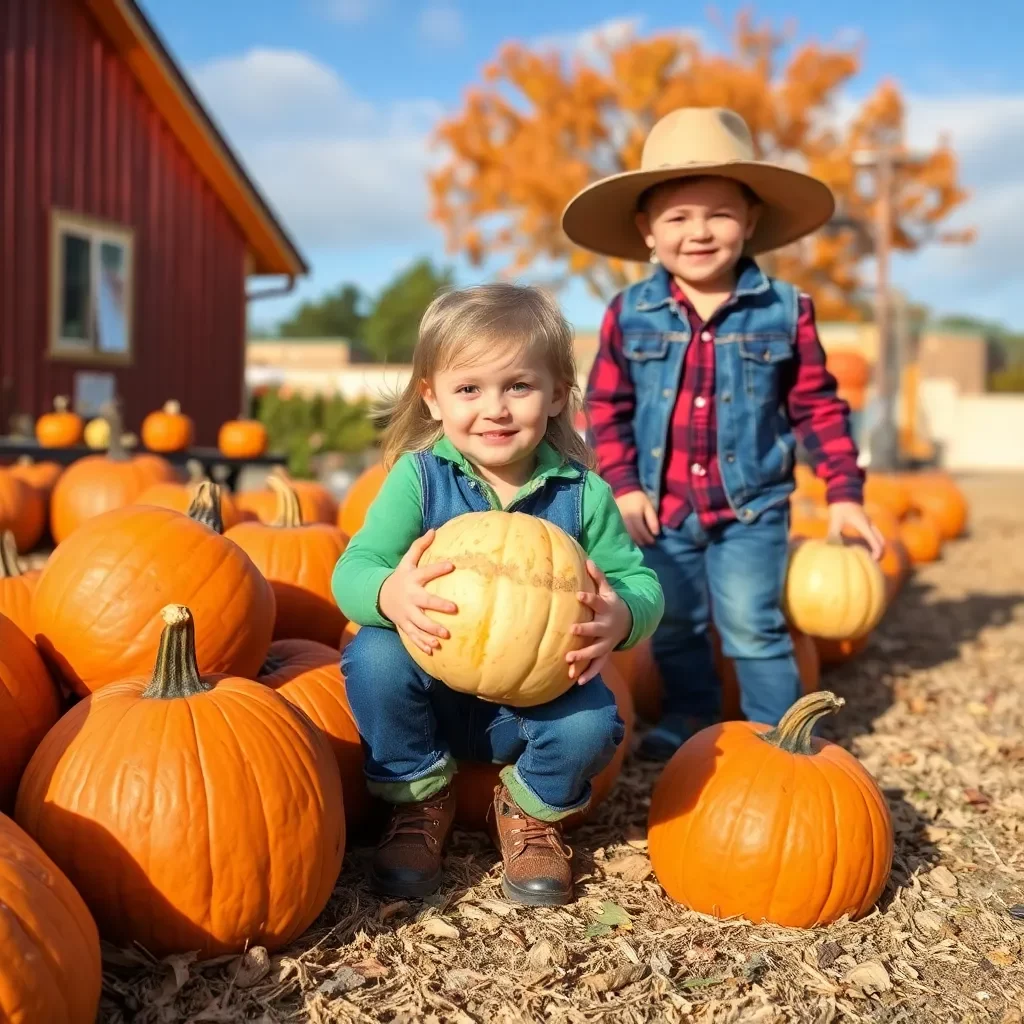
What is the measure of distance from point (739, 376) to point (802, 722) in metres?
1.49

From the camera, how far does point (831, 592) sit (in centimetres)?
385

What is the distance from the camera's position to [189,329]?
12.4m

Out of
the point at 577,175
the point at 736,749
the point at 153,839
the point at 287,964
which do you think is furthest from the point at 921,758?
the point at 577,175

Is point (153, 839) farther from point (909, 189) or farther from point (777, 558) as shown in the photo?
point (909, 189)

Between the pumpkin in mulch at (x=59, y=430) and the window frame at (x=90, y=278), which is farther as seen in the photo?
the window frame at (x=90, y=278)

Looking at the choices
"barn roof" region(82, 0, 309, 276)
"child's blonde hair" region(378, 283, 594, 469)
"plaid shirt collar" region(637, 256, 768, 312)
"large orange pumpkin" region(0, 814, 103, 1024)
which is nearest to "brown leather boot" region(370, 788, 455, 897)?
"large orange pumpkin" region(0, 814, 103, 1024)

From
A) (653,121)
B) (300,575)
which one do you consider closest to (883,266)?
(653,121)

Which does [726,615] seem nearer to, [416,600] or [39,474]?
[416,600]

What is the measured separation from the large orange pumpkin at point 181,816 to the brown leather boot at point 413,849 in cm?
25

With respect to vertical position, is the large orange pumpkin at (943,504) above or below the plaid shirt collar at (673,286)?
below

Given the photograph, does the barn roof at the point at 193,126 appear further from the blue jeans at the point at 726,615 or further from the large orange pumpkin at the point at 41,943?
the large orange pumpkin at the point at 41,943

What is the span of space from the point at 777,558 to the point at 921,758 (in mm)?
803

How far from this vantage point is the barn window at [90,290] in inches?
420

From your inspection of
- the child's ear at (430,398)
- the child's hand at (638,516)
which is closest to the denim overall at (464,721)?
the child's ear at (430,398)
